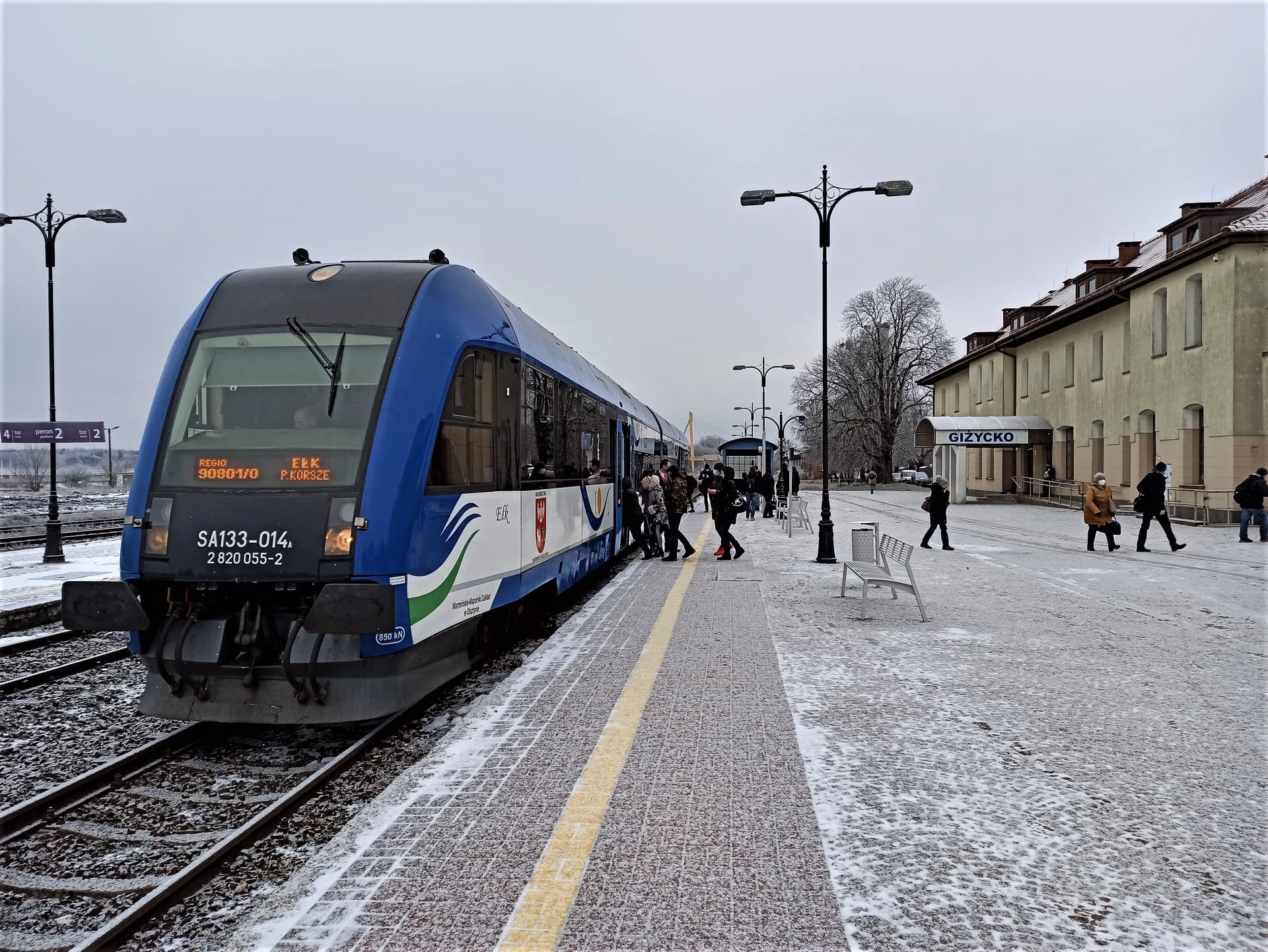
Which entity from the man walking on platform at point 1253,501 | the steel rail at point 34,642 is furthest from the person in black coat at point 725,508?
the man walking on platform at point 1253,501

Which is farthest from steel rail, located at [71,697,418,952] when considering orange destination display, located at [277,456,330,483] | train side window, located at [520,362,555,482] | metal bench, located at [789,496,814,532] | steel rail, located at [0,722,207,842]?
metal bench, located at [789,496,814,532]

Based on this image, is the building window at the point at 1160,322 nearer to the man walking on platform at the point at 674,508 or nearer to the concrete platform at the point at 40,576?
the man walking on platform at the point at 674,508

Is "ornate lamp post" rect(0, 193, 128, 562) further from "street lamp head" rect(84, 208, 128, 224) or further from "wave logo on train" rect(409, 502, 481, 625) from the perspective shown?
"wave logo on train" rect(409, 502, 481, 625)

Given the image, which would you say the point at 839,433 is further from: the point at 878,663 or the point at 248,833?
the point at 248,833

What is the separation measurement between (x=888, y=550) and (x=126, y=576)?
782cm

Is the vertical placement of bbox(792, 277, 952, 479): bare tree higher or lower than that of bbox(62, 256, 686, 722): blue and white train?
higher

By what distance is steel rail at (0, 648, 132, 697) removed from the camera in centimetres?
698

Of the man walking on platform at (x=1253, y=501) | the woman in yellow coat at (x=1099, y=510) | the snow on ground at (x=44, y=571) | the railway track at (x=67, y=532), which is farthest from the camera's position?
the railway track at (x=67, y=532)

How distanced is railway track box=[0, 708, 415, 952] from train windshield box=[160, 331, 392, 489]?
167 cm

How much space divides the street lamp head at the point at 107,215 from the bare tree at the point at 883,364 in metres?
49.4

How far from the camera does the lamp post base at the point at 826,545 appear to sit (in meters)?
14.2

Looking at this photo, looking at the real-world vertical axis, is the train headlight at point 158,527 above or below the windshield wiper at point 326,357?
below

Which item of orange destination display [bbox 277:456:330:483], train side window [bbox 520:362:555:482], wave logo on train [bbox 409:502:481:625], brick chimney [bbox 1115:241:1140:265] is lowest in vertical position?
wave logo on train [bbox 409:502:481:625]

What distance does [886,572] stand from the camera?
31.3 ft
